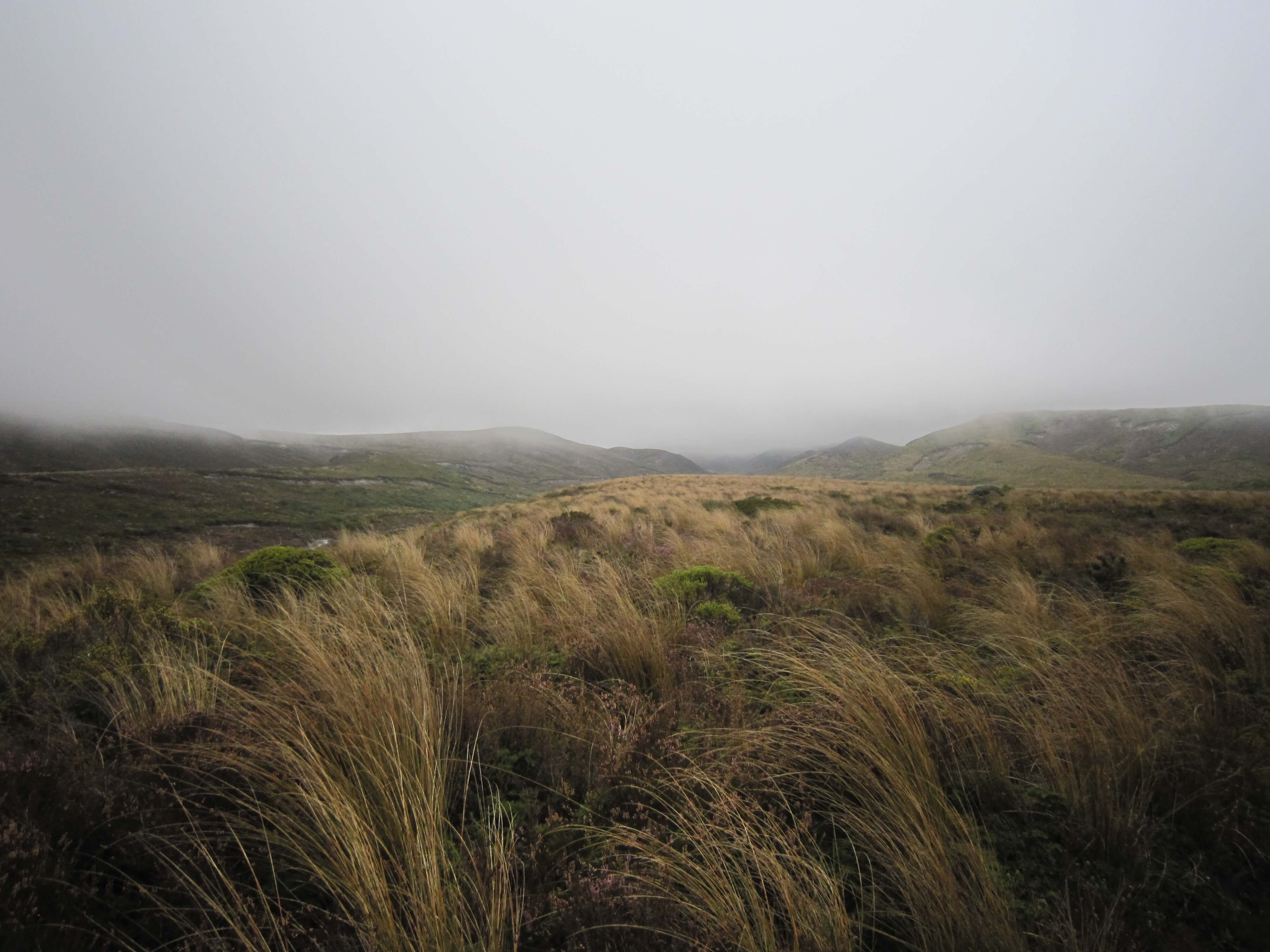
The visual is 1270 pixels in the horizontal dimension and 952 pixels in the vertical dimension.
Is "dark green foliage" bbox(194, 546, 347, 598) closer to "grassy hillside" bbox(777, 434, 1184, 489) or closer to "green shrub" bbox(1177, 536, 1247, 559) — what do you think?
"green shrub" bbox(1177, 536, 1247, 559)

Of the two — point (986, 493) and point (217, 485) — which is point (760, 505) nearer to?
point (986, 493)

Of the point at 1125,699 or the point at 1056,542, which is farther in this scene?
the point at 1056,542

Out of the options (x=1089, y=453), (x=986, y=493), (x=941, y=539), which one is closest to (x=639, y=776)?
(x=941, y=539)

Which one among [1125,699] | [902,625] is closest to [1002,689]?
[1125,699]

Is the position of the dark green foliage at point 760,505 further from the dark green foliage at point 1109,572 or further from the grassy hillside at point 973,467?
the grassy hillside at point 973,467

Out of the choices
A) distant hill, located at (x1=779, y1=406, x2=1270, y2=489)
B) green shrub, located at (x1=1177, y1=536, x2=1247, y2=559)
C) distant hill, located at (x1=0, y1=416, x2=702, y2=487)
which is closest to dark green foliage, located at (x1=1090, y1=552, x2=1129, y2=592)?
green shrub, located at (x1=1177, y1=536, x2=1247, y2=559)

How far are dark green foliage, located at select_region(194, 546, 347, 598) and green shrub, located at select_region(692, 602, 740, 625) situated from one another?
3.82 metres

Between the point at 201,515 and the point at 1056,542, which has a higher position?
the point at 1056,542

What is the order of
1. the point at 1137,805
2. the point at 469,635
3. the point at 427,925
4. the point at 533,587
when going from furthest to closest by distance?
the point at 533,587, the point at 469,635, the point at 1137,805, the point at 427,925

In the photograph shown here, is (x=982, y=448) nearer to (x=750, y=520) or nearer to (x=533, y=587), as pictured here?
(x=750, y=520)

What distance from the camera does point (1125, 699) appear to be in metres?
2.38

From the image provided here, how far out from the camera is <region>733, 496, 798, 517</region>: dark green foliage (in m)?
11.8

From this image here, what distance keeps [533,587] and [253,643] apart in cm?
217

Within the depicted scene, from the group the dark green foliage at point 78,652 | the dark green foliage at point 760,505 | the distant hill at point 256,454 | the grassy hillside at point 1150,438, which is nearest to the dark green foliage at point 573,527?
the dark green foliage at point 760,505
